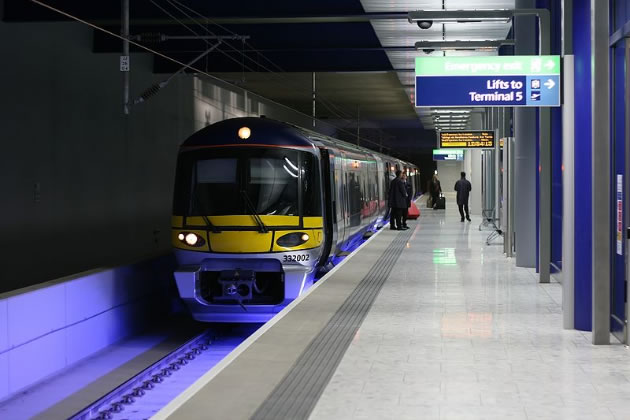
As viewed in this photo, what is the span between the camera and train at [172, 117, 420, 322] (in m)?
13.7

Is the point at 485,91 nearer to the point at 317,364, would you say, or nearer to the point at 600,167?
the point at 600,167

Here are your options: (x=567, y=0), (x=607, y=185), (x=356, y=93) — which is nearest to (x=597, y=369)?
(x=607, y=185)

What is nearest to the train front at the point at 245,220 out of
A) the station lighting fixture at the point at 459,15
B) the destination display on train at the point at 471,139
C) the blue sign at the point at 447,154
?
the station lighting fixture at the point at 459,15

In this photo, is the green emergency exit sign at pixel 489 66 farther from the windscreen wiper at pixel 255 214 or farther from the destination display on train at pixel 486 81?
the windscreen wiper at pixel 255 214

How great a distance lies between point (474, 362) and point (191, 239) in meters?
7.24

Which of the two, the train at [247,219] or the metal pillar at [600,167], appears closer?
the metal pillar at [600,167]

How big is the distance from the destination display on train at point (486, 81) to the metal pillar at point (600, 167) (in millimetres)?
2125

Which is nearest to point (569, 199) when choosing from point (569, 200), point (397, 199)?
point (569, 200)

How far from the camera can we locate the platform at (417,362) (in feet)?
19.5

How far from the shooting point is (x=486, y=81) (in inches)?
441

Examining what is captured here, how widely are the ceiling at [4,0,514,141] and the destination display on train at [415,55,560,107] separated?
506 centimetres

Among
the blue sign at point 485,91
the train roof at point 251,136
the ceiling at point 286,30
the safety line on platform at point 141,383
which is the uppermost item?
the ceiling at point 286,30

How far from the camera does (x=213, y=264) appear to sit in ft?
45.2

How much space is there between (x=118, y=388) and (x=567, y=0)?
248 inches
